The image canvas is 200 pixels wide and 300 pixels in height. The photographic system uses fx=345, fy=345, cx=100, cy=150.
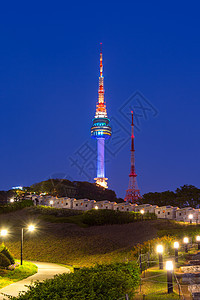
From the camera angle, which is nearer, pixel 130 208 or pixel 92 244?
pixel 92 244

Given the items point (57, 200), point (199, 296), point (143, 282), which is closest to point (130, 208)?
point (57, 200)

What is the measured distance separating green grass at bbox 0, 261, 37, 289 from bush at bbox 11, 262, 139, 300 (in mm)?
8172

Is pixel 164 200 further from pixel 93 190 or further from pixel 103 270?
pixel 103 270

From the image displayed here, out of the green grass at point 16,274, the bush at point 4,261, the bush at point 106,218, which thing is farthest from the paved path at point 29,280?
the bush at point 106,218

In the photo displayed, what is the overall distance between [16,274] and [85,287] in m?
11.5

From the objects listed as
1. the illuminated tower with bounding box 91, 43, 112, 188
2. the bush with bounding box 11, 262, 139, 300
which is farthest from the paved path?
the illuminated tower with bounding box 91, 43, 112, 188

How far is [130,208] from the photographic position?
2173 inches

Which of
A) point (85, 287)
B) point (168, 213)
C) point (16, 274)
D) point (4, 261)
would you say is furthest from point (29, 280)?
point (168, 213)

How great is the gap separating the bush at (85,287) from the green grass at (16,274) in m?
8.17

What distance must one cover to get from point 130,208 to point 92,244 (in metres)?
26.1

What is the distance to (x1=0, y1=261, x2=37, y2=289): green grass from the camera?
18731 millimetres

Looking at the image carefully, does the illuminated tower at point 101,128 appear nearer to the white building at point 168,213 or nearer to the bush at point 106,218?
the white building at point 168,213

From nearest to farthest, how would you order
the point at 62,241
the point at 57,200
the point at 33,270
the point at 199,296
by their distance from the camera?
the point at 199,296 < the point at 33,270 < the point at 62,241 < the point at 57,200

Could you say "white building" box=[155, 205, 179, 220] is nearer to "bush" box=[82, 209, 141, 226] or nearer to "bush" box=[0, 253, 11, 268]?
"bush" box=[82, 209, 141, 226]
